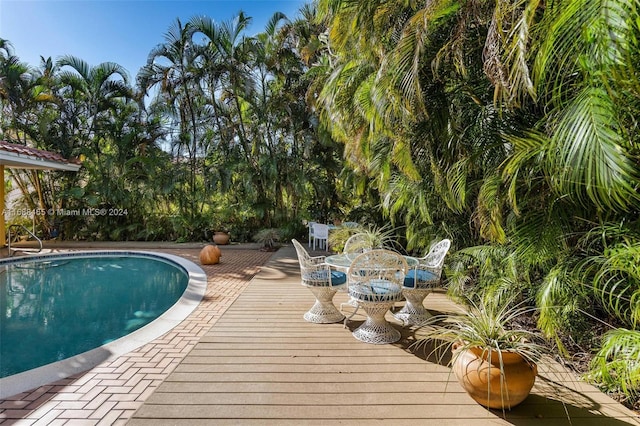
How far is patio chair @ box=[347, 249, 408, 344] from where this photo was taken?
3188 millimetres

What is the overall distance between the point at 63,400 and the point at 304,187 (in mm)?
7872

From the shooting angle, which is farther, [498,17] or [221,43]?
[221,43]

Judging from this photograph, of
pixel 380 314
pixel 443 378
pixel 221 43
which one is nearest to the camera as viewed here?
pixel 443 378

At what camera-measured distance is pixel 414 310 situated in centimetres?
384

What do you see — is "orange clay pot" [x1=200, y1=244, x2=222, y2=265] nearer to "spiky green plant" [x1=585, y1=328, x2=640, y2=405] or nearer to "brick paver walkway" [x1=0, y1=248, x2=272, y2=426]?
"brick paver walkway" [x1=0, y1=248, x2=272, y2=426]

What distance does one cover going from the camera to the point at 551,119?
91.5 inches

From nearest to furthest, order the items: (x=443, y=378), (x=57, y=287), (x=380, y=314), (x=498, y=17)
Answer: (x=498, y=17) → (x=443, y=378) → (x=380, y=314) → (x=57, y=287)

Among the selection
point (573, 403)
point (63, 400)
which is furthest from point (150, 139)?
point (573, 403)

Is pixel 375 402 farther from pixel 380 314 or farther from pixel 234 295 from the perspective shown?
pixel 234 295

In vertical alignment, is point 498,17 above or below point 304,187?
above

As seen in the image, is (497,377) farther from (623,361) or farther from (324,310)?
(324,310)

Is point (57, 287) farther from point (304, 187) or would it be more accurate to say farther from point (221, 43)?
point (221, 43)

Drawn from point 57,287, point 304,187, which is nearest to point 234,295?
point 57,287

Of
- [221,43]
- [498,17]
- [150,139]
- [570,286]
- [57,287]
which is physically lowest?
[57,287]
